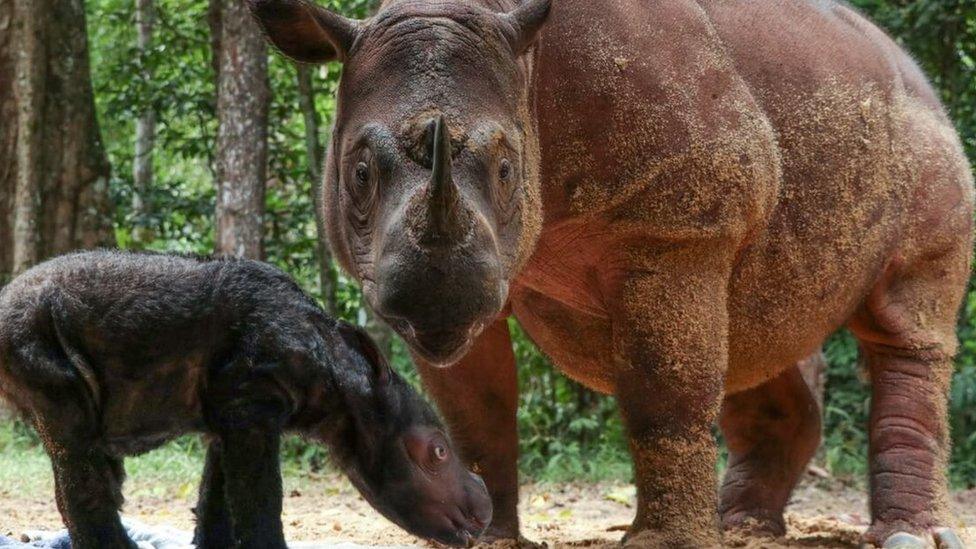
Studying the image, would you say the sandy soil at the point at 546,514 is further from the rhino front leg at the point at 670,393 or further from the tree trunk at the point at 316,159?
the tree trunk at the point at 316,159

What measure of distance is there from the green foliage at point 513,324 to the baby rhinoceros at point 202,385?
5787mm

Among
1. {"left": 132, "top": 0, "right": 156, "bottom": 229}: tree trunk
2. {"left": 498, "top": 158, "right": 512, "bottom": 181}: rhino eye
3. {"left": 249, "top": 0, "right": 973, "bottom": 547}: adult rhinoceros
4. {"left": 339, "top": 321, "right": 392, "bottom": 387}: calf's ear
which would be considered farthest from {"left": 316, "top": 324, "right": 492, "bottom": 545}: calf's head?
{"left": 132, "top": 0, "right": 156, "bottom": 229}: tree trunk

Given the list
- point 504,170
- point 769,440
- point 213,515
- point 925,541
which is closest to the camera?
point 504,170

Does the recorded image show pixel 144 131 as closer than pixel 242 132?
No

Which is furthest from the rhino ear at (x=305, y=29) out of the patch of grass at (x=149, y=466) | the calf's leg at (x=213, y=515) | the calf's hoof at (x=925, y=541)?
the patch of grass at (x=149, y=466)

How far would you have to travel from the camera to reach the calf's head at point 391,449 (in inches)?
190

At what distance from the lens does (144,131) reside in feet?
51.3

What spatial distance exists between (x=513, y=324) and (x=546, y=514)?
2738 millimetres

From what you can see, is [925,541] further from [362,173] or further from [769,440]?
[362,173]

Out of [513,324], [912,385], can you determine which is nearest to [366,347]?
[912,385]

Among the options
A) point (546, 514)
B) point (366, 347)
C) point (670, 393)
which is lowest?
point (546, 514)

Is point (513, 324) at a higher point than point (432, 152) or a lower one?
lower

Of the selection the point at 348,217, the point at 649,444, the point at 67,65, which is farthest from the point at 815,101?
the point at 67,65

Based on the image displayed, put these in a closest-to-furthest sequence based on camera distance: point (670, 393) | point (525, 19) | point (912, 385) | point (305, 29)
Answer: point (525, 19), point (305, 29), point (670, 393), point (912, 385)
